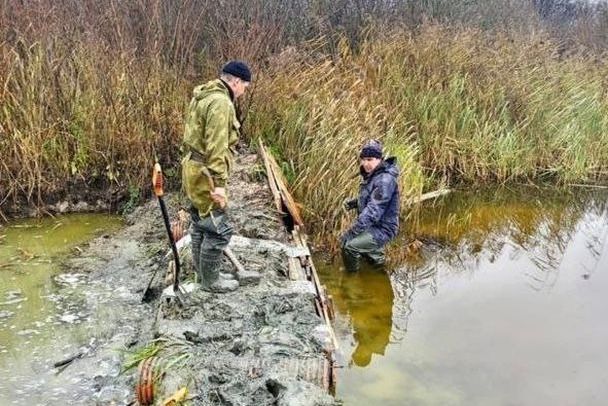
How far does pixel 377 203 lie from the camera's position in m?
6.44

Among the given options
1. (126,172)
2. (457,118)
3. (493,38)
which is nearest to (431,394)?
(126,172)

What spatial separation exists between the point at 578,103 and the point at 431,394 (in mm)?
7744

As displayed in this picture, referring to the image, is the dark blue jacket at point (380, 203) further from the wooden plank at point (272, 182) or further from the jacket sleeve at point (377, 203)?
the wooden plank at point (272, 182)

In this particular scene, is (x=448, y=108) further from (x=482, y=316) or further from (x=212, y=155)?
(x=212, y=155)

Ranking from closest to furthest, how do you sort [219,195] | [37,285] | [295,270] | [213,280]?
1. [219,195]
2. [213,280]
3. [295,270]
4. [37,285]

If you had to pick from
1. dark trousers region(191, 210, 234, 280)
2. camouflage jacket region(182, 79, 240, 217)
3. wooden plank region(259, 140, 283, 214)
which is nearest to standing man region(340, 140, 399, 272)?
wooden plank region(259, 140, 283, 214)

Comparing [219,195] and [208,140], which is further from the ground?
[208,140]

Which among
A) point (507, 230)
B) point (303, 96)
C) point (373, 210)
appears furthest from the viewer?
point (507, 230)

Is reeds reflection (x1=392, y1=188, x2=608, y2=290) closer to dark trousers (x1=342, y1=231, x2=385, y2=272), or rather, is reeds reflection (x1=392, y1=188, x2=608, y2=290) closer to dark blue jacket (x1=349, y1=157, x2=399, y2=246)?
dark trousers (x1=342, y1=231, x2=385, y2=272)

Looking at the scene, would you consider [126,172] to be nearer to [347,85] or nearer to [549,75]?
[347,85]

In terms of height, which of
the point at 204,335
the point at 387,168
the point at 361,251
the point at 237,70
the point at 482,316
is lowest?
the point at 482,316

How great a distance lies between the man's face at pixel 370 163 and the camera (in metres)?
6.51

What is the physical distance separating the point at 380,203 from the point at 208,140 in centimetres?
254

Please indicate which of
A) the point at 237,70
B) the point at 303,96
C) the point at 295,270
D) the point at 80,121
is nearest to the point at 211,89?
the point at 237,70
